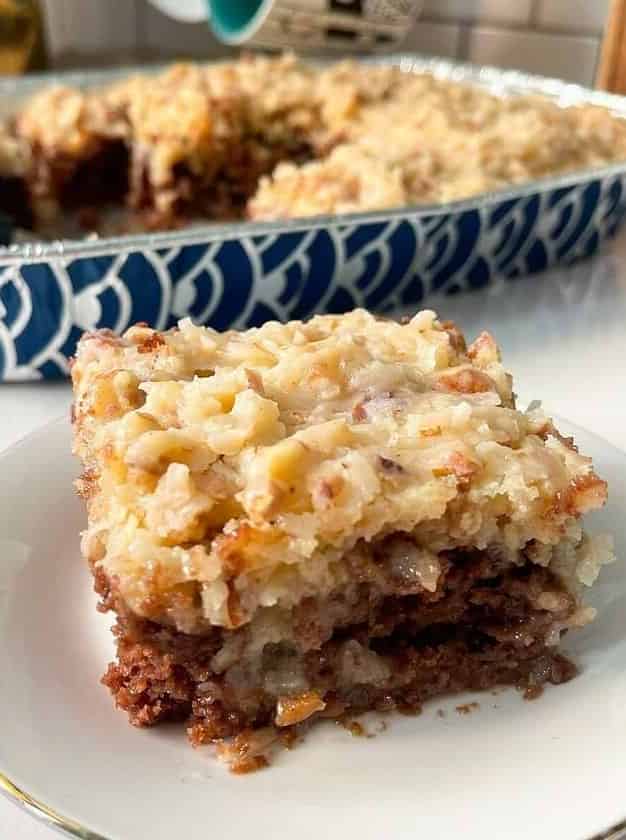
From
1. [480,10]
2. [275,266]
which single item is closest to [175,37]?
[480,10]

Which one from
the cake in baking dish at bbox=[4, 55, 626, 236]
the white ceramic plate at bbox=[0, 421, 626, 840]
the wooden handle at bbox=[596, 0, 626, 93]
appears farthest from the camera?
the wooden handle at bbox=[596, 0, 626, 93]

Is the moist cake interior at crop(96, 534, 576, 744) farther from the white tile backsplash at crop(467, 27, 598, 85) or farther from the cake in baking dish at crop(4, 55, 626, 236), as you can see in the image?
the white tile backsplash at crop(467, 27, 598, 85)

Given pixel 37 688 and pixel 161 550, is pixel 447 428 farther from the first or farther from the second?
pixel 37 688

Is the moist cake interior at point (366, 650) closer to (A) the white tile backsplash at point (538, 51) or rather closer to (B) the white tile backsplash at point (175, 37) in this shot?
(A) the white tile backsplash at point (538, 51)

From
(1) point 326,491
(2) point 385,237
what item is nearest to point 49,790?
(1) point 326,491

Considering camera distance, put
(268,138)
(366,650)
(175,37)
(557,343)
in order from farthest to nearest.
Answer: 1. (175,37)
2. (268,138)
3. (557,343)
4. (366,650)

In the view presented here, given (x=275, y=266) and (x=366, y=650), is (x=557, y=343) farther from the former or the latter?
(x=366, y=650)

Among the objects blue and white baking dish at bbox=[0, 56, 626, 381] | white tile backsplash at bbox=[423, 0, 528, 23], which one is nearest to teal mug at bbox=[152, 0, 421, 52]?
white tile backsplash at bbox=[423, 0, 528, 23]
